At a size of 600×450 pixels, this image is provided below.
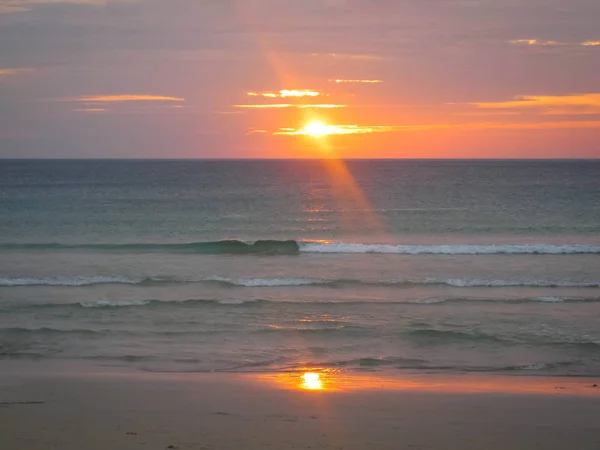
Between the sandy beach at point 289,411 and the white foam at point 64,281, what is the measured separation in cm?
872

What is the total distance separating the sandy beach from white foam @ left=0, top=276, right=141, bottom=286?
8717mm

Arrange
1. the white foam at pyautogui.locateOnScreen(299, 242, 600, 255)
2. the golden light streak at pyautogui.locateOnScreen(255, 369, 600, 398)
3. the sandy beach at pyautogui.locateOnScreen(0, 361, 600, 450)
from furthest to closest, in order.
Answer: the white foam at pyautogui.locateOnScreen(299, 242, 600, 255) < the golden light streak at pyautogui.locateOnScreen(255, 369, 600, 398) < the sandy beach at pyautogui.locateOnScreen(0, 361, 600, 450)

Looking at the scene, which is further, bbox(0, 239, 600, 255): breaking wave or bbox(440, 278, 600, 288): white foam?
bbox(0, 239, 600, 255): breaking wave

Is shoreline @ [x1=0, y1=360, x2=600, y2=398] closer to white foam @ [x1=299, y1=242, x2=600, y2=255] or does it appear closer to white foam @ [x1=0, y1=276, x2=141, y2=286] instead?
white foam @ [x1=0, y1=276, x2=141, y2=286]

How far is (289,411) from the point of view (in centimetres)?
870

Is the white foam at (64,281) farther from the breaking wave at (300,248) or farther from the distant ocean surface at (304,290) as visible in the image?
the breaking wave at (300,248)

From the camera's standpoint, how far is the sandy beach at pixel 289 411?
7.59 metres

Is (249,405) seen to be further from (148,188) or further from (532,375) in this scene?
(148,188)

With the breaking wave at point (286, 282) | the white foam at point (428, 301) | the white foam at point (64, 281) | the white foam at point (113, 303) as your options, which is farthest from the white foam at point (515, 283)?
the white foam at point (64, 281)

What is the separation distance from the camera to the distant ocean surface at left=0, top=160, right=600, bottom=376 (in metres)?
12.4

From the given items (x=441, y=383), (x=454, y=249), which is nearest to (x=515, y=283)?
(x=454, y=249)

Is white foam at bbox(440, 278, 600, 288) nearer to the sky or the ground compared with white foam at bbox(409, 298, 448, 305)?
nearer to the sky

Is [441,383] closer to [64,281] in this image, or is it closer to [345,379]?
[345,379]

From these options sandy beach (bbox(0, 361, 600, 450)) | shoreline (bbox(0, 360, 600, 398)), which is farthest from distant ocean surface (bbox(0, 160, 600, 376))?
sandy beach (bbox(0, 361, 600, 450))
